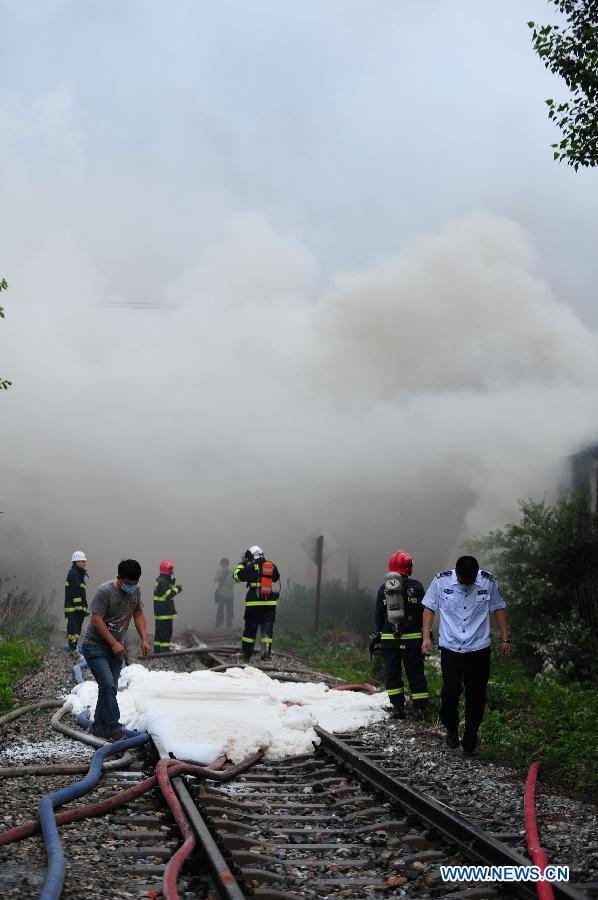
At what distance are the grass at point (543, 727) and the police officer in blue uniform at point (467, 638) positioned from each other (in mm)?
352

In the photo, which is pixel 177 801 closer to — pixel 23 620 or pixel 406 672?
pixel 406 672

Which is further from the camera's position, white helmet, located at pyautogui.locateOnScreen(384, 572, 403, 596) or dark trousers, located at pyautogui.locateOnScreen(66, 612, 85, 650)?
dark trousers, located at pyautogui.locateOnScreen(66, 612, 85, 650)

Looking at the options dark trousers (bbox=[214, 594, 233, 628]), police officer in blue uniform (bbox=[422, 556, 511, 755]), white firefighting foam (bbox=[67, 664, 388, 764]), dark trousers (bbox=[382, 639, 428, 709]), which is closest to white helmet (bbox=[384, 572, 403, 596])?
dark trousers (bbox=[382, 639, 428, 709])

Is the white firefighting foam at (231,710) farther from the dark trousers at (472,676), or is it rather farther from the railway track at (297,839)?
the dark trousers at (472,676)

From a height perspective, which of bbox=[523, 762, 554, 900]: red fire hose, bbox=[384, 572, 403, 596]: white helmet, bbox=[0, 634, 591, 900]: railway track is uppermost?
bbox=[384, 572, 403, 596]: white helmet

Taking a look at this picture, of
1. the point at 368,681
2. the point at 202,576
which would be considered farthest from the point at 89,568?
the point at 368,681

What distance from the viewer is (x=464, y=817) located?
536 cm

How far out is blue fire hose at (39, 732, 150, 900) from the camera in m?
3.84

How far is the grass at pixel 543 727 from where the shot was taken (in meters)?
6.85

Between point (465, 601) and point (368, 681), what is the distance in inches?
207

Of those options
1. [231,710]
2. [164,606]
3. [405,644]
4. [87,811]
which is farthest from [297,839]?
[164,606]

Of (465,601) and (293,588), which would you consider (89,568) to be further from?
(465,601)

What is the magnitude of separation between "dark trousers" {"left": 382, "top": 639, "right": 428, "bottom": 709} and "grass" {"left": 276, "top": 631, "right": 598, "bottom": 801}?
0.95 ft

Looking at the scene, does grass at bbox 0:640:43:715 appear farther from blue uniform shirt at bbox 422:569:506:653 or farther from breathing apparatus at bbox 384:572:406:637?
blue uniform shirt at bbox 422:569:506:653
